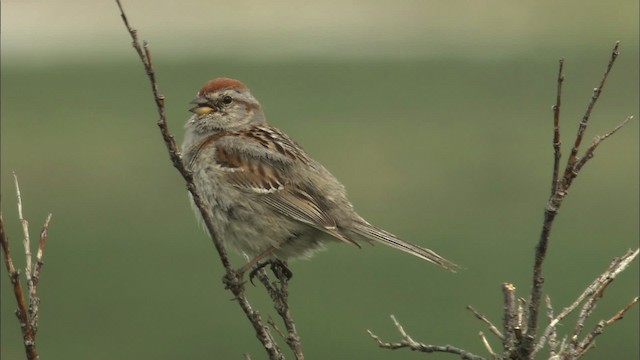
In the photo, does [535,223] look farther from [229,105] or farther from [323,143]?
[229,105]

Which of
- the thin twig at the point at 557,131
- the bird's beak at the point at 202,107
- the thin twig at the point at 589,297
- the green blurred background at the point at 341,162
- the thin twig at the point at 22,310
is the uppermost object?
the green blurred background at the point at 341,162

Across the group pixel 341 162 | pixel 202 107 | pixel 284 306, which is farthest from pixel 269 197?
pixel 341 162

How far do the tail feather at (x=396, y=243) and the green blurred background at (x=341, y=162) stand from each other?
16.3 ft

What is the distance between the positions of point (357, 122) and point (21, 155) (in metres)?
5.95

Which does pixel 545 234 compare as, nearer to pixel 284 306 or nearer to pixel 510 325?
pixel 510 325

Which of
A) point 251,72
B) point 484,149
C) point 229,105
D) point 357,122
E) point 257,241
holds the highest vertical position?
point 251,72

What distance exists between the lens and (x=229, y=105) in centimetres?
711

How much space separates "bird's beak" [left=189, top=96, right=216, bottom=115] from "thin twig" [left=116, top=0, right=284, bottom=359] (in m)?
2.08

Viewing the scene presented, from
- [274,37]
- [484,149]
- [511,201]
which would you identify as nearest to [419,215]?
[511,201]

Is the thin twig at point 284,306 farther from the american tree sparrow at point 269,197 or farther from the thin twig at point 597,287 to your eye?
the thin twig at point 597,287

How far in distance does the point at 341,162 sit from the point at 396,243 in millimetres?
14468

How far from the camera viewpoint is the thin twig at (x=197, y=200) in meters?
3.75

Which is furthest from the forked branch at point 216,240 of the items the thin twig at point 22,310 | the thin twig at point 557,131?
the thin twig at point 557,131

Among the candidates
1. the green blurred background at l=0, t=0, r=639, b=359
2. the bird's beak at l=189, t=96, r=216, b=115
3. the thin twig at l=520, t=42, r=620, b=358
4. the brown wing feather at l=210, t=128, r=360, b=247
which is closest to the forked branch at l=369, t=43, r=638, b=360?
the thin twig at l=520, t=42, r=620, b=358
